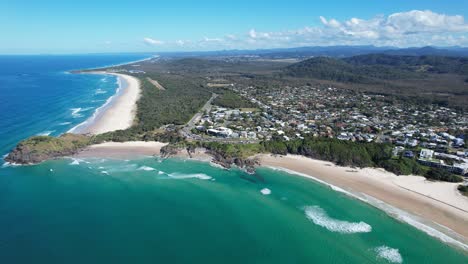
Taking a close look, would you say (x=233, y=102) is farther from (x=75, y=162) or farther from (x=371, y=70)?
(x=371, y=70)

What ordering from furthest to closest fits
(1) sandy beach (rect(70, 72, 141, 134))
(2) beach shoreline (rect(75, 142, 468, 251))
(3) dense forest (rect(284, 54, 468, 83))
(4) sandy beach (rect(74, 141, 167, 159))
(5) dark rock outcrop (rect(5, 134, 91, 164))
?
(3) dense forest (rect(284, 54, 468, 83)) → (1) sandy beach (rect(70, 72, 141, 134)) → (4) sandy beach (rect(74, 141, 167, 159)) → (5) dark rock outcrop (rect(5, 134, 91, 164)) → (2) beach shoreline (rect(75, 142, 468, 251))

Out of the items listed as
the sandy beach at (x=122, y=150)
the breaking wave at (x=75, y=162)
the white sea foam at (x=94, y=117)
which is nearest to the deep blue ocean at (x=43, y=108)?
the white sea foam at (x=94, y=117)

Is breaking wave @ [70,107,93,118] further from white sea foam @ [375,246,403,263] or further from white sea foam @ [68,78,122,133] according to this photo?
white sea foam @ [375,246,403,263]

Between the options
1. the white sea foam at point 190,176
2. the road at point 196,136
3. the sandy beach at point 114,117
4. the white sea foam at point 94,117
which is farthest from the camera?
the sandy beach at point 114,117

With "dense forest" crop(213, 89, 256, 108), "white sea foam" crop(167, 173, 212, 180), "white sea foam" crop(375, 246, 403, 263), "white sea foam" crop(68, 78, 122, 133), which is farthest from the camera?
"dense forest" crop(213, 89, 256, 108)

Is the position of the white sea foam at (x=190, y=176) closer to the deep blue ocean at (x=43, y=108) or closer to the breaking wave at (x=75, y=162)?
the breaking wave at (x=75, y=162)

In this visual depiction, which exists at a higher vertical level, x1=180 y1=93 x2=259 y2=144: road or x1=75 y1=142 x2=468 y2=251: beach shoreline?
x1=180 y1=93 x2=259 y2=144: road

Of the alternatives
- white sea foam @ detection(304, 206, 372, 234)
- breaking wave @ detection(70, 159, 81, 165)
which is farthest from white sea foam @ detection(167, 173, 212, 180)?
breaking wave @ detection(70, 159, 81, 165)

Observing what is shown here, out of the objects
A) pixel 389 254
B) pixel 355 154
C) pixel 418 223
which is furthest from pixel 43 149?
pixel 418 223
